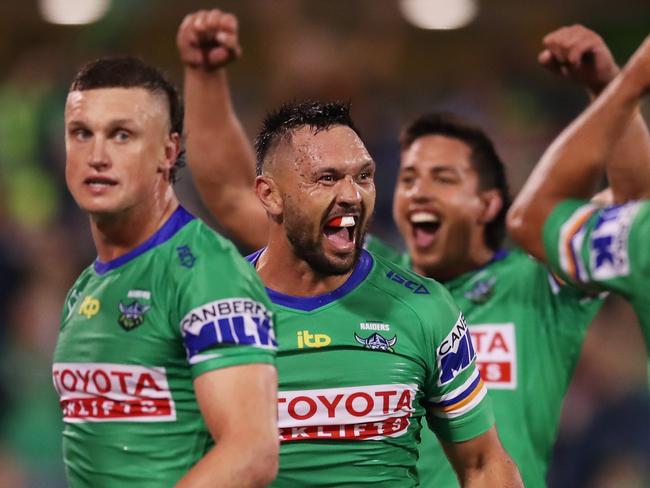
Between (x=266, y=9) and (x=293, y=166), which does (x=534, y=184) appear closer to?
(x=293, y=166)

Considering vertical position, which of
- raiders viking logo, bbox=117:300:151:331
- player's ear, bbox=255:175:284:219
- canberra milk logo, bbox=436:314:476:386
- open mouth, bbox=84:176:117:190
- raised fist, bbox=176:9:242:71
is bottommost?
canberra milk logo, bbox=436:314:476:386

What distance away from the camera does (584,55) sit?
140 inches

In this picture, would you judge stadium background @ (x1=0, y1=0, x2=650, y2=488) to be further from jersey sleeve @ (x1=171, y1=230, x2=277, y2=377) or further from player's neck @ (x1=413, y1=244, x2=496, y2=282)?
jersey sleeve @ (x1=171, y1=230, x2=277, y2=377)

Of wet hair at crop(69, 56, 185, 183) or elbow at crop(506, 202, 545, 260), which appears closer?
elbow at crop(506, 202, 545, 260)

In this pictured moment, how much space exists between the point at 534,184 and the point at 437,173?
1.86 meters

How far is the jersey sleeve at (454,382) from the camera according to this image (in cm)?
333

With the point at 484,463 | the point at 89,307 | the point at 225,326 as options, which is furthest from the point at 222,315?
the point at 484,463

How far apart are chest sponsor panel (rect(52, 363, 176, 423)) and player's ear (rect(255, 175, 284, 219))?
77 cm

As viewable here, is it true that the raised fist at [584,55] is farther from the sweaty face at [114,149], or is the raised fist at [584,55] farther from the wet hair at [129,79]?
the sweaty face at [114,149]

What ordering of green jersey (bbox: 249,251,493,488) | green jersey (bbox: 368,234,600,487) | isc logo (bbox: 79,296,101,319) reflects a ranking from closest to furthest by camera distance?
isc logo (bbox: 79,296,101,319) → green jersey (bbox: 249,251,493,488) → green jersey (bbox: 368,234,600,487)

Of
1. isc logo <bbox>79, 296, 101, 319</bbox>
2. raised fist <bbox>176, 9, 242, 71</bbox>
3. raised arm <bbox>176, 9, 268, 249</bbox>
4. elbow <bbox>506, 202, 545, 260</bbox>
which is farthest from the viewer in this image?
raised arm <bbox>176, 9, 268, 249</bbox>

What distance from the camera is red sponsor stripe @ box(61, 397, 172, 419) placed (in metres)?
2.85

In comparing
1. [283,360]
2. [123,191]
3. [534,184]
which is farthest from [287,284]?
[534,184]

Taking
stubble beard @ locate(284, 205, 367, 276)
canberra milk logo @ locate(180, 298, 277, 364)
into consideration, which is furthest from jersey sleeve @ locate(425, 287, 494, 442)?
canberra milk logo @ locate(180, 298, 277, 364)
